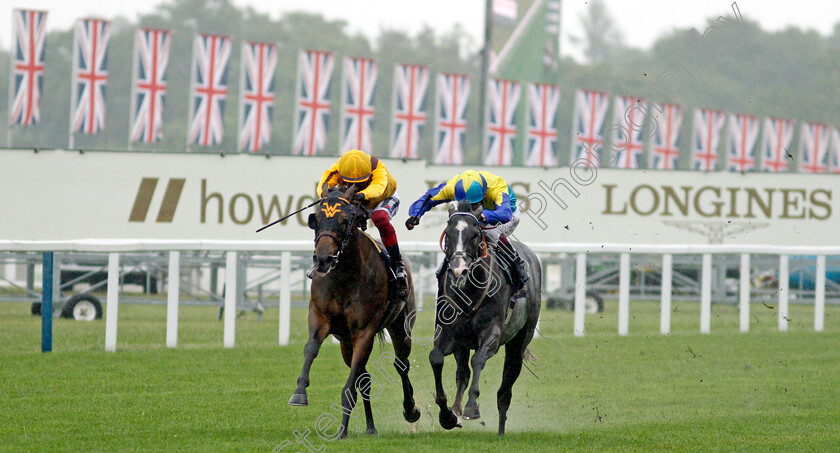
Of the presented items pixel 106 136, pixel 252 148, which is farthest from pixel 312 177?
pixel 106 136

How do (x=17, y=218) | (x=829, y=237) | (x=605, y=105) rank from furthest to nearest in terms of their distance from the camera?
(x=605, y=105) < (x=829, y=237) < (x=17, y=218)

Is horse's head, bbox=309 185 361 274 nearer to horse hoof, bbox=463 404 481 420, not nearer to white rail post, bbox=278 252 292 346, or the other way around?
horse hoof, bbox=463 404 481 420

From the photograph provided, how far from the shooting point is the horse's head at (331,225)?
6.38 meters

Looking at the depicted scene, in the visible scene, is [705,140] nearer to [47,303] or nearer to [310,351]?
[47,303]

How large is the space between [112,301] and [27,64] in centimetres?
1565

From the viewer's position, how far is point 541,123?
28.7m

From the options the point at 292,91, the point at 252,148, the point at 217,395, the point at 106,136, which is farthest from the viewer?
the point at 292,91

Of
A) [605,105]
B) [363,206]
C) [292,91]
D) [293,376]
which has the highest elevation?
[292,91]

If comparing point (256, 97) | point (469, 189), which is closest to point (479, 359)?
point (469, 189)

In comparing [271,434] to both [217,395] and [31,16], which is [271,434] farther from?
[31,16]

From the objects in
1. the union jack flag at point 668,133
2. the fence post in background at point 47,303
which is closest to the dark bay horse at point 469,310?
the fence post in background at point 47,303

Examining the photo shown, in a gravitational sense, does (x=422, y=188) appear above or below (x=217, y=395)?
above

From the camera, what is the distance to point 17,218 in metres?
21.4

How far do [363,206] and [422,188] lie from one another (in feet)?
49.2
